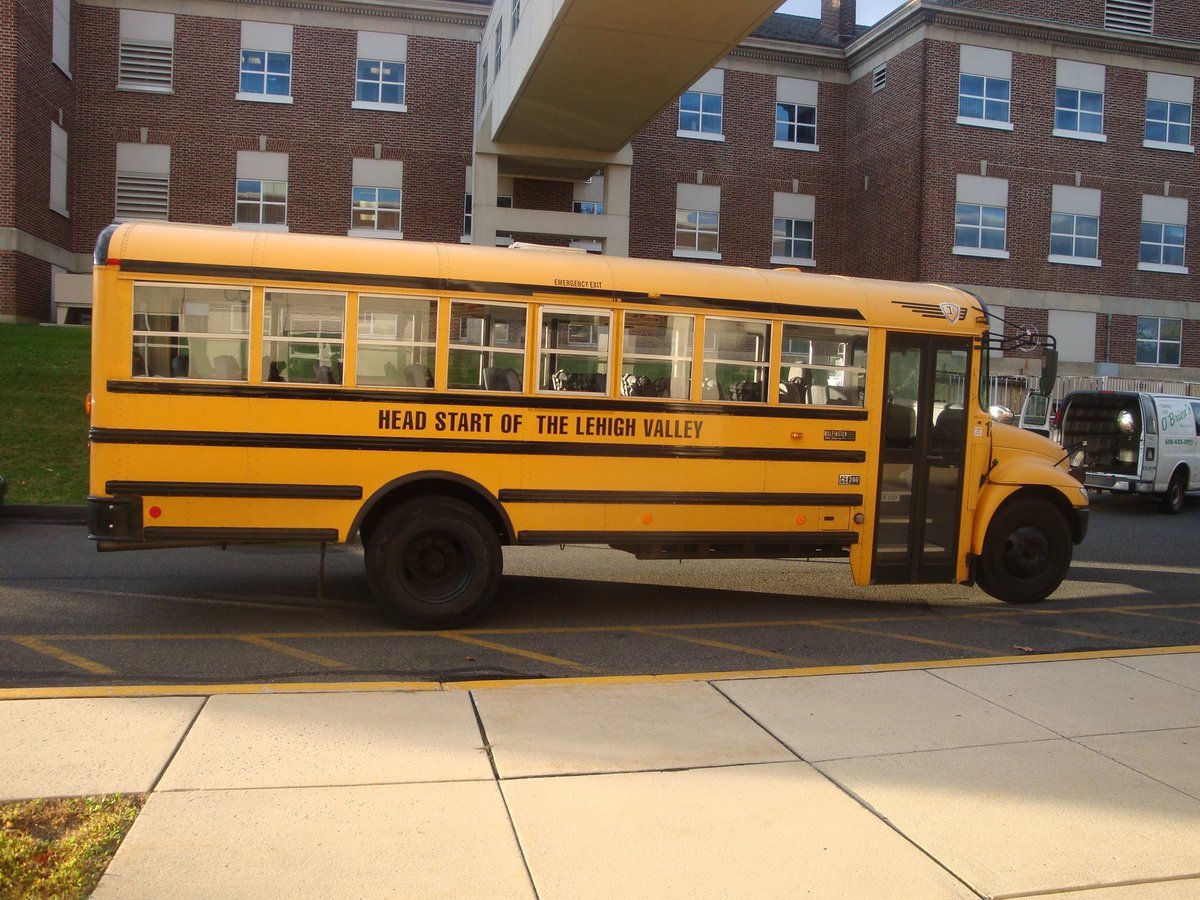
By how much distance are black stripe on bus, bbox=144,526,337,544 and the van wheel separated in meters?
15.5

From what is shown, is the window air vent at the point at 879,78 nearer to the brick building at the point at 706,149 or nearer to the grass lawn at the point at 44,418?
the brick building at the point at 706,149

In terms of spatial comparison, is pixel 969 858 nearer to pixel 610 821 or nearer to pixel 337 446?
pixel 610 821

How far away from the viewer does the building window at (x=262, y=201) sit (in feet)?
93.6

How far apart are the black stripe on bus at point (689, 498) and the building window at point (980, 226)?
24739 mm

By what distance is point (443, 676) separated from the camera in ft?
20.7

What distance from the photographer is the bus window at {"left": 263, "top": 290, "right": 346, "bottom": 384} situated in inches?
279

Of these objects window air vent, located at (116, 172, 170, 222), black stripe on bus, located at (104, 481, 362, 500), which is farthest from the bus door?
window air vent, located at (116, 172, 170, 222)

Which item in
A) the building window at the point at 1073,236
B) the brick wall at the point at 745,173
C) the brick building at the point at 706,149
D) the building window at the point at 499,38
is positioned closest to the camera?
the building window at the point at 499,38

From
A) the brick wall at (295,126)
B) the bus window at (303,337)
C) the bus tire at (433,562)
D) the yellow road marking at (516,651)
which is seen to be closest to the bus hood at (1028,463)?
the yellow road marking at (516,651)

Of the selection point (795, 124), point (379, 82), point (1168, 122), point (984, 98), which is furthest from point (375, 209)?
point (1168, 122)

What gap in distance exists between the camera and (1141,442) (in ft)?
56.2

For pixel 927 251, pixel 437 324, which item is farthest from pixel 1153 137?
pixel 437 324

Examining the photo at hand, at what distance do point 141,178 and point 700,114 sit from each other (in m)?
16.5

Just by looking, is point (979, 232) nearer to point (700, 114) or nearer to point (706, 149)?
point (706, 149)
